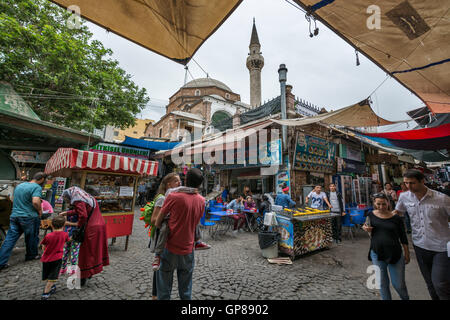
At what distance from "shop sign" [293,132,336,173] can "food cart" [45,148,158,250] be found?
639cm

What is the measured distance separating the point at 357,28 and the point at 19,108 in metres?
10.2

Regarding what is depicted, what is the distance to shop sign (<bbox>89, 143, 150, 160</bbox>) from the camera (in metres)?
13.0

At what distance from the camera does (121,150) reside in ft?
45.7

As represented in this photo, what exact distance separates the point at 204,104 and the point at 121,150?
1392 cm

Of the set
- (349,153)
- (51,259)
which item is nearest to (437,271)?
(51,259)

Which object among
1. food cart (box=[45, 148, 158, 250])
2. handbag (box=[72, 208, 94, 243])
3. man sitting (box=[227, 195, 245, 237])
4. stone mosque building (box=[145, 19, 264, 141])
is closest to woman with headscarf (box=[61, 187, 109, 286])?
handbag (box=[72, 208, 94, 243])

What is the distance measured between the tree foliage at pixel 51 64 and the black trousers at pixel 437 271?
12.6 metres

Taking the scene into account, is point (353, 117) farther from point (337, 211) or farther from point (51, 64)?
point (51, 64)

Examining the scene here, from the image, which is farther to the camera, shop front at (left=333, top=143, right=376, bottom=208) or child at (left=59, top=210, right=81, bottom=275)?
shop front at (left=333, top=143, right=376, bottom=208)

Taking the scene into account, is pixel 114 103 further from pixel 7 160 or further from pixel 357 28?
pixel 357 28

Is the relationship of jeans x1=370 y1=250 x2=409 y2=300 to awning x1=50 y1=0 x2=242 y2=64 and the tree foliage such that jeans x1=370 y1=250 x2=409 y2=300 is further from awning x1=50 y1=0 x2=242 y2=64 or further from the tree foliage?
the tree foliage

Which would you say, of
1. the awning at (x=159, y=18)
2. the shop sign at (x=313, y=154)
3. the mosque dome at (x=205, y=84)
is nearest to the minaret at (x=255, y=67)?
the mosque dome at (x=205, y=84)
